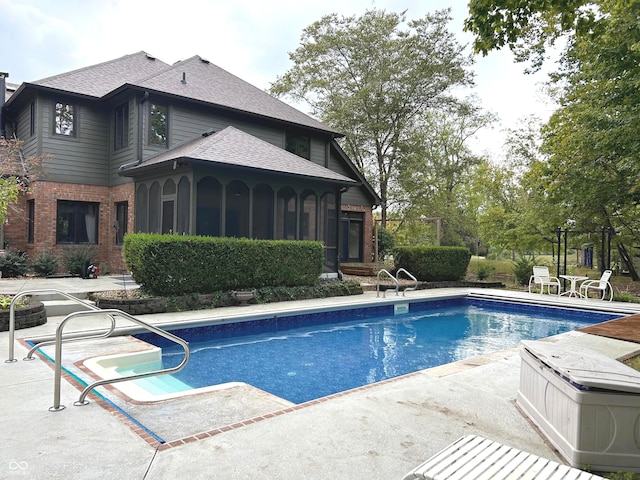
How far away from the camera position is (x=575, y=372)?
2924 millimetres

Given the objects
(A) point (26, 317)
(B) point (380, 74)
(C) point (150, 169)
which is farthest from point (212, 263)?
(B) point (380, 74)

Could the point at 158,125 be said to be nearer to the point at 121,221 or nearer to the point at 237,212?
the point at 121,221

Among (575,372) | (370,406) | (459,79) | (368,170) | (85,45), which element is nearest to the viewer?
(575,372)

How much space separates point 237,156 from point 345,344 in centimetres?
608

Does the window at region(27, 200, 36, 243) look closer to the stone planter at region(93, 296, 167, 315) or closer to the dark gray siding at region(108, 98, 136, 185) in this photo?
the dark gray siding at region(108, 98, 136, 185)

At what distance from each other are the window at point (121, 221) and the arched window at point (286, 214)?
16.0ft

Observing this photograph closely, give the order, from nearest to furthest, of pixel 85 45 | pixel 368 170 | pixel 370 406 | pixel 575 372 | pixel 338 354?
pixel 575 372
pixel 370 406
pixel 338 354
pixel 85 45
pixel 368 170

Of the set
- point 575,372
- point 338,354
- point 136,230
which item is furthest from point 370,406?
point 136,230

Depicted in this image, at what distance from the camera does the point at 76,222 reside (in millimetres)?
13938

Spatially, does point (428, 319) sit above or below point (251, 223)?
below

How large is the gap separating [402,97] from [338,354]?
17.4 metres

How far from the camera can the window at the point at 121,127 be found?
13.4 meters

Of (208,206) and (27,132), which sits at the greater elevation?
(27,132)

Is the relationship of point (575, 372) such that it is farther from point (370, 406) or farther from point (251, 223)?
point (251, 223)
